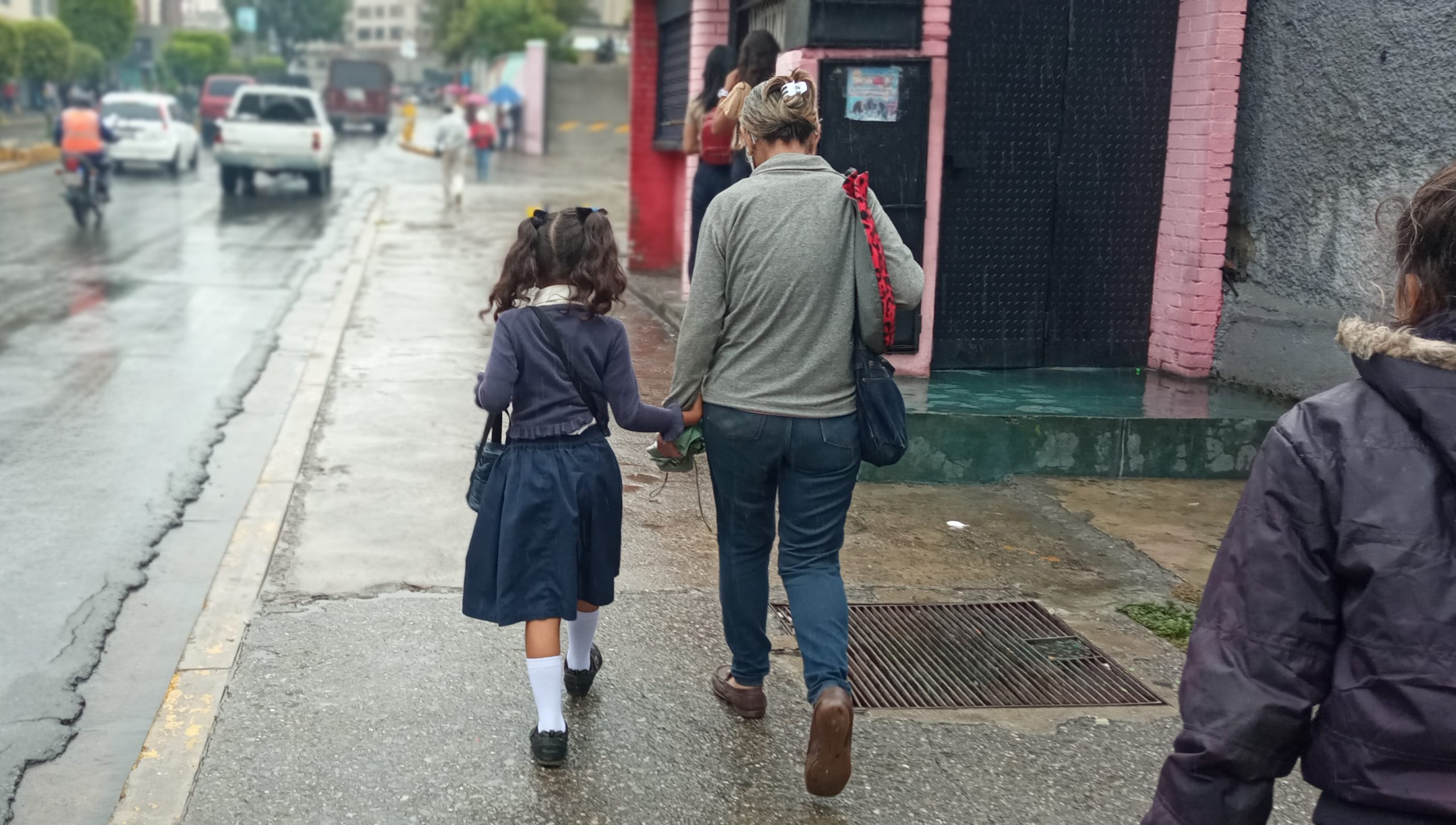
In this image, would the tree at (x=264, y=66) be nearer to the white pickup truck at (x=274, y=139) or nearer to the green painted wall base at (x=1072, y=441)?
the white pickup truck at (x=274, y=139)

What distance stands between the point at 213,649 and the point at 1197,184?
5.95 metres

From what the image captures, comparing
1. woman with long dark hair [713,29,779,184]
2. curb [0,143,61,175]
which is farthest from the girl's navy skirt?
curb [0,143,61,175]

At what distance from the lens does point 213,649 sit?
453 cm

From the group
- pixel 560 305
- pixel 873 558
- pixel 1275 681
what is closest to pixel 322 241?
pixel 873 558

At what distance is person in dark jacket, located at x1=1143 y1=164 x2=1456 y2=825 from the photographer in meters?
1.78

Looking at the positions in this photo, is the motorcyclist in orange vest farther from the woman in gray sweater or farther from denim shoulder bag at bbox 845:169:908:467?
denim shoulder bag at bbox 845:169:908:467

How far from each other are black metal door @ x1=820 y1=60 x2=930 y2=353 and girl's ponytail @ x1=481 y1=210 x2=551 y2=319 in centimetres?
404

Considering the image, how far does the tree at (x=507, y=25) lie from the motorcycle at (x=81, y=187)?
102ft

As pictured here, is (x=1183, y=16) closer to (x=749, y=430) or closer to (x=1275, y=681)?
(x=749, y=430)

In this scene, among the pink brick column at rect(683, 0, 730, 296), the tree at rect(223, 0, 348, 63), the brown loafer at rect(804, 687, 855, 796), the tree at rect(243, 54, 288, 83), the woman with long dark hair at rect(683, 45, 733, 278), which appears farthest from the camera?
the tree at rect(223, 0, 348, 63)

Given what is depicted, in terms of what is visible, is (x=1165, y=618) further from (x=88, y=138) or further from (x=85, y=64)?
(x=85, y=64)

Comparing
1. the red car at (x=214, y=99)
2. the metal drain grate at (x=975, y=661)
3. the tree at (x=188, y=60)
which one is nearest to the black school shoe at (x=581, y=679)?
the metal drain grate at (x=975, y=661)

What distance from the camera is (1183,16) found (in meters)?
8.08

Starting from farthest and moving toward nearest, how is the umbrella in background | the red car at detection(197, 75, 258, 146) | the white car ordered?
the umbrella in background → the red car at detection(197, 75, 258, 146) → the white car
